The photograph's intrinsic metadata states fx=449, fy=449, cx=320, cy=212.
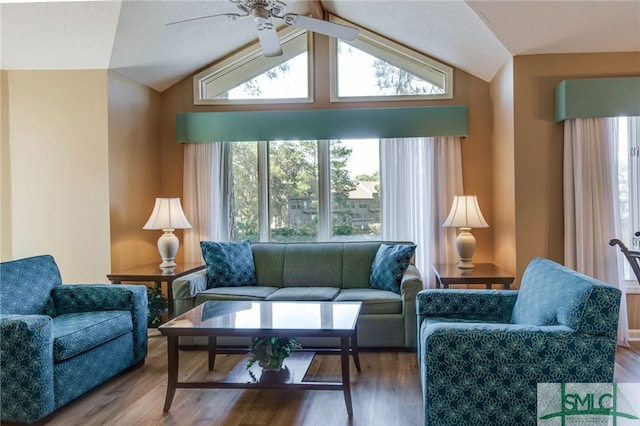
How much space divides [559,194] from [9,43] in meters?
4.88

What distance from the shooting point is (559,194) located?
152 inches

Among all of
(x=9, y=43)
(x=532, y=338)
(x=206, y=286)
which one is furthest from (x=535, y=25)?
(x=9, y=43)

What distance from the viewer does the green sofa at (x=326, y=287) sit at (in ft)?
12.0

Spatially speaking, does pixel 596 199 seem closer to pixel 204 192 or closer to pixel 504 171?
pixel 504 171

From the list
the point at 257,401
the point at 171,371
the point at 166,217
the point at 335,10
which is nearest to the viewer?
the point at 171,371

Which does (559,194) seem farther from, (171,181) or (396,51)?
(171,181)

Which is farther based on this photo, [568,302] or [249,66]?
[249,66]

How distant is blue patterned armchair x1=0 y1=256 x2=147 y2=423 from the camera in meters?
2.45

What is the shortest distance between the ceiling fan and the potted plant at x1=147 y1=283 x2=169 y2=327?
2602mm

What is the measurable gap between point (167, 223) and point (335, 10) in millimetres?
2757

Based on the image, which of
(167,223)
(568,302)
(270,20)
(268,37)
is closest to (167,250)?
(167,223)

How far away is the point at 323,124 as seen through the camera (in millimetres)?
4762

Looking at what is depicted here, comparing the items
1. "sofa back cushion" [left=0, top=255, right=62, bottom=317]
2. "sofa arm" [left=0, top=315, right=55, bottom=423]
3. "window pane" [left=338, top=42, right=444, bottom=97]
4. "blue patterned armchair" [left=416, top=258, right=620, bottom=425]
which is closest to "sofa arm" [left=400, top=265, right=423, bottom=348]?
"blue patterned armchair" [left=416, top=258, right=620, bottom=425]

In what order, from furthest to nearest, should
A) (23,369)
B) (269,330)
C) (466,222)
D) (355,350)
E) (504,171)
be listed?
(504,171) < (466,222) < (355,350) < (269,330) < (23,369)
